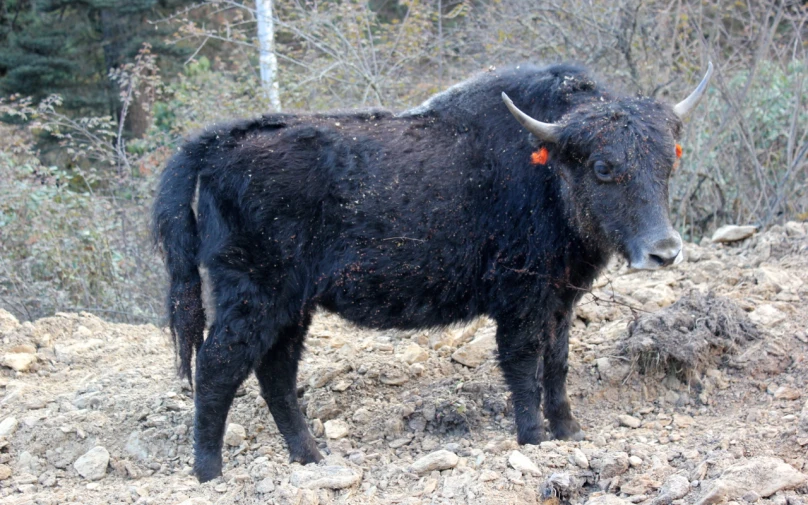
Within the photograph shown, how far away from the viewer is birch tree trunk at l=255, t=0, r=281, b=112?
10133mm

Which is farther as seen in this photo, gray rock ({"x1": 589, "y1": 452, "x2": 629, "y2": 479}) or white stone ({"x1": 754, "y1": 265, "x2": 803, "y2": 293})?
white stone ({"x1": 754, "y1": 265, "x2": 803, "y2": 293})

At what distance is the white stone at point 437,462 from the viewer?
4.62 meters

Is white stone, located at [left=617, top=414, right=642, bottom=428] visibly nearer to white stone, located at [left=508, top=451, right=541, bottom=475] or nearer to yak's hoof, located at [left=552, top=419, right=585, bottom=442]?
yak's hoof, located at [left=552, top=419, right=585, bottom=442]

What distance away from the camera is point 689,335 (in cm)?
560

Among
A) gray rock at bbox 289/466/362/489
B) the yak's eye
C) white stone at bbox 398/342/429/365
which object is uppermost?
the yak's eye

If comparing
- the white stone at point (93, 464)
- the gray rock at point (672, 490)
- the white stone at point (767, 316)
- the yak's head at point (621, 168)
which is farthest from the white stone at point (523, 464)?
the white stone at point (93, 464)

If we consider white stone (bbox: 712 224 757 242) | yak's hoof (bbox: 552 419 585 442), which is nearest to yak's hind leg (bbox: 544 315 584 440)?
yak's hoof (bbox: 552 419 585 442)

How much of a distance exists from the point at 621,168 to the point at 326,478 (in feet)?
7.98

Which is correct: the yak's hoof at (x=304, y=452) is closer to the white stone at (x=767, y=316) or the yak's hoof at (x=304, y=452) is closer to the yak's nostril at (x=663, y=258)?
the yak's nostril at (x=663, y=258)

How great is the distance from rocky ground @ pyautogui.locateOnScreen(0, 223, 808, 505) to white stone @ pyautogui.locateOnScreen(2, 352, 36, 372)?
14 millimetres

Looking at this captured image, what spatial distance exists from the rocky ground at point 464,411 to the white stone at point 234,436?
1.1 inches

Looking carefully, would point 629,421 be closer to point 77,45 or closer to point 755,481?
point 755,481

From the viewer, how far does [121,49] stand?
627 inches

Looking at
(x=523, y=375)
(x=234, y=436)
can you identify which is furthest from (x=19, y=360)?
(x=523, y=375)
